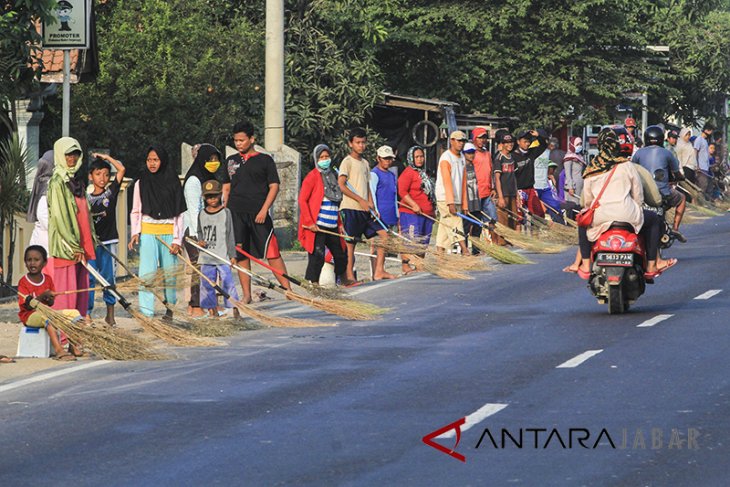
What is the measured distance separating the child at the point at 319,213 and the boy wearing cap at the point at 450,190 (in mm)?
3536

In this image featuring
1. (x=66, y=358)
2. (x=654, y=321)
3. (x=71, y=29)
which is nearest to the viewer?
(x=66, y=358)

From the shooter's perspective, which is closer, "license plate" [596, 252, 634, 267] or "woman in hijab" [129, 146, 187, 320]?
"license plate" [596, 252, 634, 267]

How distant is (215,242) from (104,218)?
3.44 ft

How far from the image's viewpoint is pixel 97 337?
13398mm

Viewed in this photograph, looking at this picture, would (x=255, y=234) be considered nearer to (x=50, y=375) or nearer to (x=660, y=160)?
(x=50, y=375)

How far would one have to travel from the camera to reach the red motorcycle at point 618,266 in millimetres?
16016

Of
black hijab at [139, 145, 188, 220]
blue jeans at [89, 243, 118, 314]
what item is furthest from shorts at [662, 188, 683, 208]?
blue jeans at [89, 243, 118, 314]

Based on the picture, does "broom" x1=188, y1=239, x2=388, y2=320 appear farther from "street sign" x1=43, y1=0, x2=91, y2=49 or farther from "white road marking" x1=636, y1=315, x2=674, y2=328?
"white road marking" x1=636, y1=315, x2=674, y2=328

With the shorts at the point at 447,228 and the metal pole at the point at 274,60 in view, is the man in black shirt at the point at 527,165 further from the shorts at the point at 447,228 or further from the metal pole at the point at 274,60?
the shorts at the point at 447,228

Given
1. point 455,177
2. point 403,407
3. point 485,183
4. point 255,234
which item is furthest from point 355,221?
point 403,407

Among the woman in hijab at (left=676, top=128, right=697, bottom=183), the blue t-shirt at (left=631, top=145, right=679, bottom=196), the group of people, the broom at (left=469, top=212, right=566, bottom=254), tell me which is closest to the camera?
the group of people

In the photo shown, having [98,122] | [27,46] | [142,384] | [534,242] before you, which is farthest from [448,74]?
[142,384]

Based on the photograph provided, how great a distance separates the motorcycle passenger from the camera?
16.2m

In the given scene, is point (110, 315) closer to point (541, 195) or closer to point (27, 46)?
point (27, 46)
